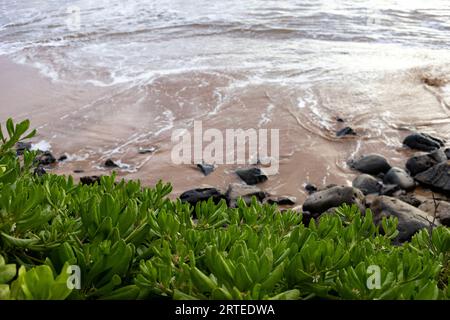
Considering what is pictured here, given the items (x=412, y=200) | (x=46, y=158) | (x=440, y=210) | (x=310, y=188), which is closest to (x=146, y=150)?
(x=46, y=158)

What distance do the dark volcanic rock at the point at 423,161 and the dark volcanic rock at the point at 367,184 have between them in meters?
0.58

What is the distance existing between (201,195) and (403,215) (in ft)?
7.07

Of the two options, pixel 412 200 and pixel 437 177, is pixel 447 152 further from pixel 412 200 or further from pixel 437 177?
→ pixel 412 200

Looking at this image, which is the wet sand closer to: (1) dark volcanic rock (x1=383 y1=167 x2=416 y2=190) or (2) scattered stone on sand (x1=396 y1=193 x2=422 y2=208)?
(1) dark volcanic rock (x1=383 y1=167 x2=416 y2=190)

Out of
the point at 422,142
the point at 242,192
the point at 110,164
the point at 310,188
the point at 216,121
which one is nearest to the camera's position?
the point at 242,192

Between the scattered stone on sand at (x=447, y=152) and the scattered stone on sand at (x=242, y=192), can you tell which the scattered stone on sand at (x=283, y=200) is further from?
the scattered stone on sand at (x=447, y=152)

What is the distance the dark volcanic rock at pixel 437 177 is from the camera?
564 centimetres

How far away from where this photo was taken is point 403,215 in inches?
175

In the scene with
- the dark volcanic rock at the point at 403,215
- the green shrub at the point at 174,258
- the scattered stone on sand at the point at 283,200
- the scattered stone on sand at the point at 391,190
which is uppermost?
the green shrub at the point at 174,258

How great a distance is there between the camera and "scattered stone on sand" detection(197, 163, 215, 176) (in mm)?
6356

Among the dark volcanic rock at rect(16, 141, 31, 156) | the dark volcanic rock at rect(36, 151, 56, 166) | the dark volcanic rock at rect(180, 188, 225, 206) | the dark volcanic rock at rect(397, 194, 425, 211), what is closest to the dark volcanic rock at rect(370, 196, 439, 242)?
the dark volcanic rock at rect(397, 194, 425, 211)

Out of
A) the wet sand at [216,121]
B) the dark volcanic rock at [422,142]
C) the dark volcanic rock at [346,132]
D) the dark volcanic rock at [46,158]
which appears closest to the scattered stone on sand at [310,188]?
the wet sand at [216,121]

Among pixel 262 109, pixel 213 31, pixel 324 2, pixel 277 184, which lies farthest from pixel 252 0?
pixel 277 184

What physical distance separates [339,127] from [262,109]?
1389 mm
